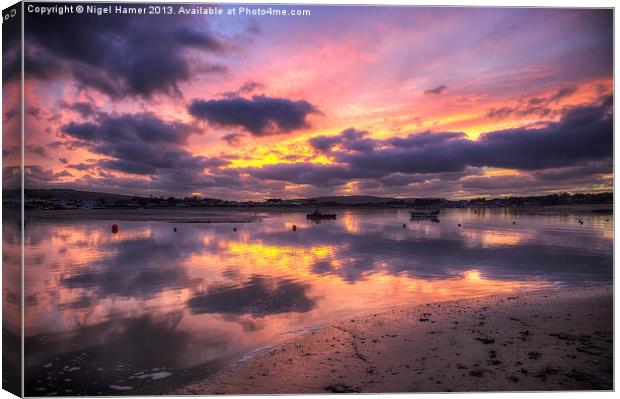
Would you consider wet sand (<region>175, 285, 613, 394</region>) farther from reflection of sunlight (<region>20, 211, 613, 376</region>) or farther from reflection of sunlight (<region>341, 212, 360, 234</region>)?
reflection of sunlight (<region>341, 212, 360, 234</region>)

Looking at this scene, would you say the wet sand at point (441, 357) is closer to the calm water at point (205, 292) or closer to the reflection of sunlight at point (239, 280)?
the calm water at point (205, 292)

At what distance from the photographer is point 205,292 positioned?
31.9 feet

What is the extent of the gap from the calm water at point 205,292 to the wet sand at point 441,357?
1.99 feet

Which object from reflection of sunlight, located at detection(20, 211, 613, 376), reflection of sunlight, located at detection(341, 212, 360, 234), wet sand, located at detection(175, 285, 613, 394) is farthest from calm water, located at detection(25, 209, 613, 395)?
reflection of sunlight, located at detection(341, 212, 360, 234)

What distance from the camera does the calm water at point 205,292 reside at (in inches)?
229

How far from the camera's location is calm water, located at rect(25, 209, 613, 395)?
5.82m

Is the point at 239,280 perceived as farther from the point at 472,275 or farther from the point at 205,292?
the point at 472,275

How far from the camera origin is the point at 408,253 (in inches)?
687

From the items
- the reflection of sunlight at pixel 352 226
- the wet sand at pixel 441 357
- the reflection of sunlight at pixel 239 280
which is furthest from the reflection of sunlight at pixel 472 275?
the reflection of sunlight at pixel 352 226

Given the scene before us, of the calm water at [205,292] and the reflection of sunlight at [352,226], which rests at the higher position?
the reflection of sunlight at [352,226]

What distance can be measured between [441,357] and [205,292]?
230 inches

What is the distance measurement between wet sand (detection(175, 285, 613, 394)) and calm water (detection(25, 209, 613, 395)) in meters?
0.61

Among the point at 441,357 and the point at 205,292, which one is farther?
the point at 205,292

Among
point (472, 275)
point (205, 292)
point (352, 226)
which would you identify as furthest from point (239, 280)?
point (352, 226)
